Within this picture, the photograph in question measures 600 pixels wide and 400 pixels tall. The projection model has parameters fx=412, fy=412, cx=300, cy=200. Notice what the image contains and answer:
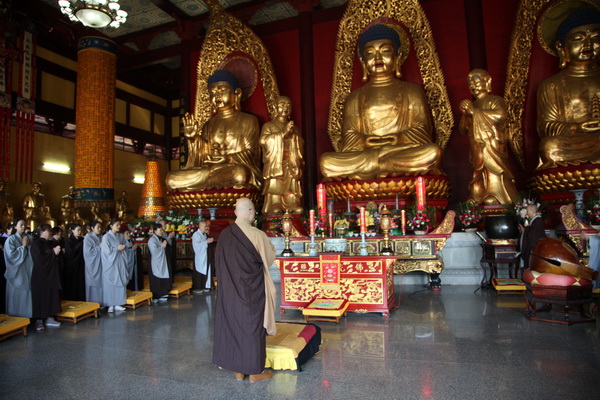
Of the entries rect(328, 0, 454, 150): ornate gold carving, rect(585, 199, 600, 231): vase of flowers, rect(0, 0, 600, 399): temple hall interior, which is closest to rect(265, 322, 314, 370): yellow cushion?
rect(0, 0, 600, 399): temple hall interior

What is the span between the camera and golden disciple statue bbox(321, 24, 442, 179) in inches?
260

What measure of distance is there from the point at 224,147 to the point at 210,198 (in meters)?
1.31

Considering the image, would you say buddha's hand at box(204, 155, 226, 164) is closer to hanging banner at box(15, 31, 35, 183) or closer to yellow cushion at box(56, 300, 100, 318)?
yellow cushion at box(56, 300, 100, 318)

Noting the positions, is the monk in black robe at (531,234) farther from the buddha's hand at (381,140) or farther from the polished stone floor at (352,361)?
the buddha's hand at (381,140)

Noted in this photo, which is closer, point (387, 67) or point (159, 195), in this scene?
point (387, 67)

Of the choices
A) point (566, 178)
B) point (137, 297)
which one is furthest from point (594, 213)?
point (137, 297)

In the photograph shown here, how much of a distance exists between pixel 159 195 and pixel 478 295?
9.13 m

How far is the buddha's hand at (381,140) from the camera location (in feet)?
23.1

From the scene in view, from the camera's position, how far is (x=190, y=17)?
9984mm

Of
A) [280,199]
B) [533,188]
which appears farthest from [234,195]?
[533,188]

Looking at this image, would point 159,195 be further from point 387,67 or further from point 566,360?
point 566,360

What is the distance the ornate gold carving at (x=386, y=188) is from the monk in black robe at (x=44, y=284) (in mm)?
4085

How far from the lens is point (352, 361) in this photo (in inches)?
103

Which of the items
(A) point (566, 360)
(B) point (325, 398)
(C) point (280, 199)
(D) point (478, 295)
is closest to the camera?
(B) point (325, 398)
